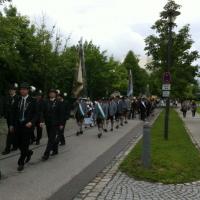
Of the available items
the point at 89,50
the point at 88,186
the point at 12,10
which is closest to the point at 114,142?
the point at 88,186

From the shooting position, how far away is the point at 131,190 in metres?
9.03

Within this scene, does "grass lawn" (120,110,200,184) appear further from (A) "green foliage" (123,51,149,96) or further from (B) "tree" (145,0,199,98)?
(A) "green foliage" (123,51,149,96)

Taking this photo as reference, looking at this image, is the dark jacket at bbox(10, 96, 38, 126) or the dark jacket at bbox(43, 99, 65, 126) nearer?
the dark jacket at bbox(10, 96, 38, 126)

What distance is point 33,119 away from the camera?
11109 millimetres

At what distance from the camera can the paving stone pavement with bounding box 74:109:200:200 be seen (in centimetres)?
843

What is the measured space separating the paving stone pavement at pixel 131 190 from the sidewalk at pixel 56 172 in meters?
0.24

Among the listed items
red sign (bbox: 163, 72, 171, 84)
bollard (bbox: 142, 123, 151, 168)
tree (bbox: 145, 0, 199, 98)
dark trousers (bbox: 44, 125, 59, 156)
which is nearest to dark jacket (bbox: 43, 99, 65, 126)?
dark trousers (bbox: 44, 125, 59, 156)

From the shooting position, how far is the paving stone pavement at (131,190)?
332 inches

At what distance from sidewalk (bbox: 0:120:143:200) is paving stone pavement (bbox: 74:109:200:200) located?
0.24m

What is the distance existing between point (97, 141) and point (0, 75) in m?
16.8

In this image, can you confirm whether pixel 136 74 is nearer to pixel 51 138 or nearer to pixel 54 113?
pixel 54 113

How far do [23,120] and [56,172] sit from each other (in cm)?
126

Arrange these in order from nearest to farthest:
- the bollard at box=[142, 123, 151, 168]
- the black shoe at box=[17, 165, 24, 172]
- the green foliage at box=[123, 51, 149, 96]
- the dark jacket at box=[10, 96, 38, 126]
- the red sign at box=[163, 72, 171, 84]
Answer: the black shoe at box=[17, 165, 24, 172]
the dark jacket at box=[10, 96, 38, 126]
the bollard at box=[142, 123, 151, 168]
the red sign at box=[163, 72, 171, 84]
the green foliage at box=[123, 51, 149, 96]

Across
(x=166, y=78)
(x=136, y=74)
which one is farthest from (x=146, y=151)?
(x=136, y=74)
